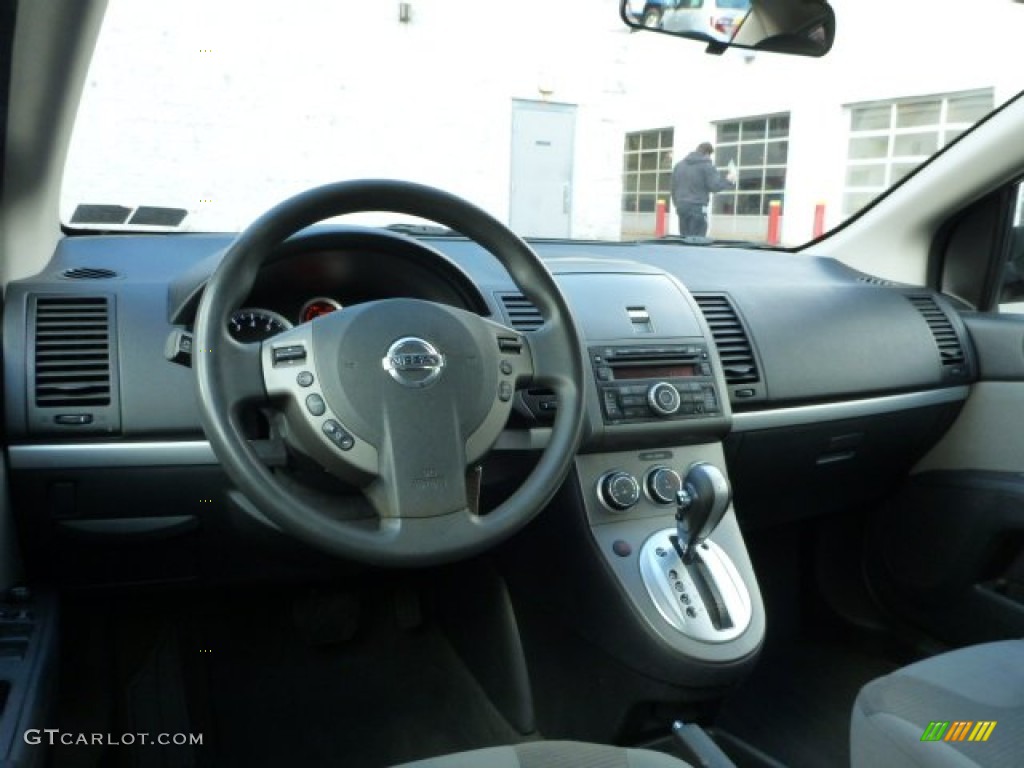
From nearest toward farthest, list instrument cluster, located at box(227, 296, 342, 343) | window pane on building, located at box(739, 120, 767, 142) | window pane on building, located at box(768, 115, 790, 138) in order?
instrument cluster, located at box(227, 296, 342, 343)
window pane on building, located at box(739, 120, 767, 142)
window pane on building, located at box(768, 115, 790, 138)

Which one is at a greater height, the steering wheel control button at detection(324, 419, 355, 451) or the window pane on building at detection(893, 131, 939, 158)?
the window pane on building at detection(893, 131, 939, 158)

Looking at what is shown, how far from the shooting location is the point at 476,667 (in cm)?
263

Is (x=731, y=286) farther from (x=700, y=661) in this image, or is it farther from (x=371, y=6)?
(x=371, y=6)

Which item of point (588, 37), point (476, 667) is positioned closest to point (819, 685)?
point (476, 667)

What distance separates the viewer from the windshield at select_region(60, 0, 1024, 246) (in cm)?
507

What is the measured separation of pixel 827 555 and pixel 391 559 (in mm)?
2107

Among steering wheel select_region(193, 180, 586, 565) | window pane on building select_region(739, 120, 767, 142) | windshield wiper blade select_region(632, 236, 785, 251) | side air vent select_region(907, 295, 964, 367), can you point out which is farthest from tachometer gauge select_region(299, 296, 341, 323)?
window pane on building select_region(739, 120, 767, 142)

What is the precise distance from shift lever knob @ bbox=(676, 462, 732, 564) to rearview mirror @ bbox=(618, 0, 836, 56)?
1019 mm

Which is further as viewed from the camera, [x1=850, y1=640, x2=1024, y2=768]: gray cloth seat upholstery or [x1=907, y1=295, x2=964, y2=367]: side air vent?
[x1=907, y1=295, x2=964, y2=367]: side air vent

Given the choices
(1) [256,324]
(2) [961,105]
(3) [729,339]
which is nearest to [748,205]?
(2) [961,105]

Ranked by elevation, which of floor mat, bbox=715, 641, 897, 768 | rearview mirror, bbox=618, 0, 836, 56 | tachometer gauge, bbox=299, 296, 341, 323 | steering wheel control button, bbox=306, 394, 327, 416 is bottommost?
floor mat, bbox=715, 641, 897, 768

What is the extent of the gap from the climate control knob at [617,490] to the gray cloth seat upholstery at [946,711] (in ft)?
2.05

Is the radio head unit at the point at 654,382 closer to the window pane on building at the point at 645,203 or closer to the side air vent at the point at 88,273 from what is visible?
the side air vent at the point at 88,273
